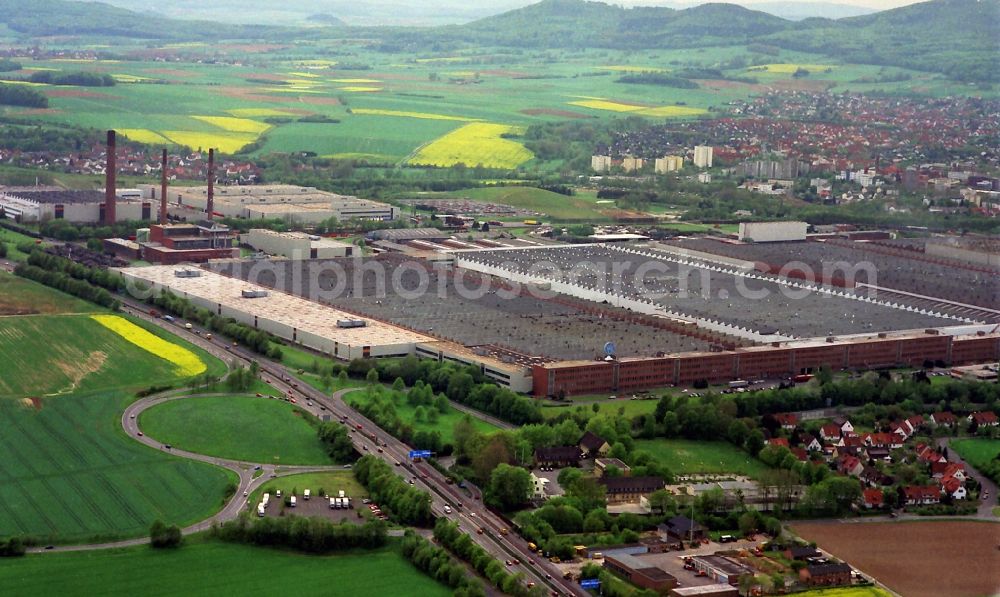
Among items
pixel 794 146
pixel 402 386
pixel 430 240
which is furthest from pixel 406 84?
pixel 402 386

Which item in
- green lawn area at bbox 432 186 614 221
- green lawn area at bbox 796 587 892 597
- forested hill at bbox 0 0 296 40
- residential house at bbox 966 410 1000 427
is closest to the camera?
green lawn area at bbox 796 587 892 597

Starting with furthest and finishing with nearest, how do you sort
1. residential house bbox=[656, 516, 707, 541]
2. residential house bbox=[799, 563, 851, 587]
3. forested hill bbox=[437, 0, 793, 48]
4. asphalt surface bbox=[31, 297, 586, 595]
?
forested hill bbox=[437, 0, 793, 48]
residential house bbox=[656, 516, 707, 541]
asphalt surface bbox=[31, 297, 586, 595]
residential house bbox=[799, 563, 851, 587]

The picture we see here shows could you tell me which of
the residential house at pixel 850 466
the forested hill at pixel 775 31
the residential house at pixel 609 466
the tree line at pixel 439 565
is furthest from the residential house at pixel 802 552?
the forested hill at pixel 775 31

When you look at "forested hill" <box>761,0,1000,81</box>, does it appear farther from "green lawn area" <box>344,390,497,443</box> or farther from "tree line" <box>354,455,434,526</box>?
"tree line" <box>354,455,434,526</box>

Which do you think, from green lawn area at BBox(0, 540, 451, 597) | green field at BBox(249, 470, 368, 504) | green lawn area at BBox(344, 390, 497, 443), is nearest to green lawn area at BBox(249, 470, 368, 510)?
green field at BBox(249, 470, 368, 504)

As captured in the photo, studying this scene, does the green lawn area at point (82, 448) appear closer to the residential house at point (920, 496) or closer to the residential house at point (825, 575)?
the residential house at point (825, 575)

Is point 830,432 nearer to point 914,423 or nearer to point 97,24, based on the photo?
point 914,423

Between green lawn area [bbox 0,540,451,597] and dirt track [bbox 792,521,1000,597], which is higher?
dirt track [bbox 792,521,1000,597]
